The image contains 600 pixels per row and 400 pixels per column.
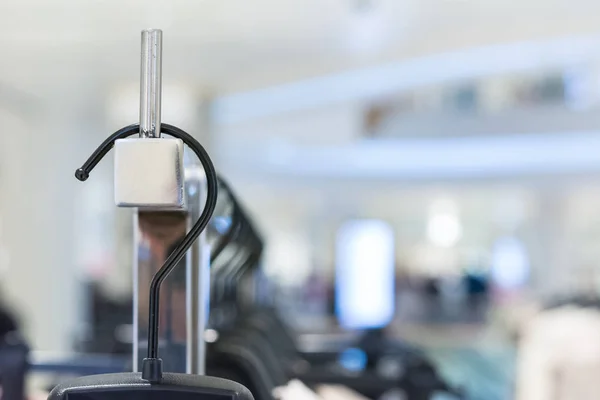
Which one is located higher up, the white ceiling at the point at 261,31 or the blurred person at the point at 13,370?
the white ceiling at the point at 261,31

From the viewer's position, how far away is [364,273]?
38.1 feet

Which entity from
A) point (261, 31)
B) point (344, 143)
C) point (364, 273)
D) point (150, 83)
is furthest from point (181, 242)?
point (364, 273)

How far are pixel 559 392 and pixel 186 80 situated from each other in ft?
11.2

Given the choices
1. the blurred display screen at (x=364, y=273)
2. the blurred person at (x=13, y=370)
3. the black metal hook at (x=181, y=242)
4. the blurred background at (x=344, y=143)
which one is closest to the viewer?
the black metal hook at (x=181, y=242)

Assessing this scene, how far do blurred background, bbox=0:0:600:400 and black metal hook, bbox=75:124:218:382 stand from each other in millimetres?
2552

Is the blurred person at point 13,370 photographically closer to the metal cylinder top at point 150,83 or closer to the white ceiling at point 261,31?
the metal cylinder top at point 150,83

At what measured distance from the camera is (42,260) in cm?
571

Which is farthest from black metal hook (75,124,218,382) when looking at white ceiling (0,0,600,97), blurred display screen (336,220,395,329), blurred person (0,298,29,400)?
blurred display screen (336,220,395,329)

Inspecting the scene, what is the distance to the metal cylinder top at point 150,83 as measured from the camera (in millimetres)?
871

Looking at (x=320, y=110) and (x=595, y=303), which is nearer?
(x=595, y=303)

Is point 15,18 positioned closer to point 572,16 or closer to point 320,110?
point 572,16

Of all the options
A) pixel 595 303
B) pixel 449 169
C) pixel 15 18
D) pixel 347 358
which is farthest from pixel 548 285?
pixel 15 18

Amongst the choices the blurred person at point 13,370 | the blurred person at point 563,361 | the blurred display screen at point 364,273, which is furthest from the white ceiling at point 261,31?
the blurred display screen at point 364,273

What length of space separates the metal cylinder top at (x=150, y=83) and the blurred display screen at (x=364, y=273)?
32.1 ft
